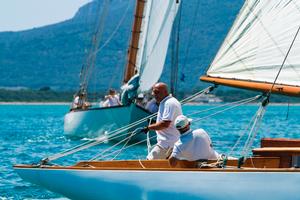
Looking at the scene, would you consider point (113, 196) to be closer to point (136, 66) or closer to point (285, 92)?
→ point (285, 92)

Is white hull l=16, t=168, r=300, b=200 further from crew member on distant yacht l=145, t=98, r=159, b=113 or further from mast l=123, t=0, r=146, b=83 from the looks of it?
mast l=123, t=0, r=146, b=83

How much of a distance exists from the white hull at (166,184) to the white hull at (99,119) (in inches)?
758

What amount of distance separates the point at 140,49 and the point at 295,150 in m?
21.8

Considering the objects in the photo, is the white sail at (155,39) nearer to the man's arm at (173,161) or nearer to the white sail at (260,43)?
the white sail at (260,43)

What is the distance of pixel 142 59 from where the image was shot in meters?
34.7

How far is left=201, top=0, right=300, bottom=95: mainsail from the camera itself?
14250 mm

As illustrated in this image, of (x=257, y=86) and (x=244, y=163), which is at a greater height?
(x=257, y=86)

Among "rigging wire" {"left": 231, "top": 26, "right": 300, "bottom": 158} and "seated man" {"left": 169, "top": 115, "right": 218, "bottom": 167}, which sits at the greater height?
"rigging wire" {"left": 231, "top": 26, "right": 300, "bottom": 158}

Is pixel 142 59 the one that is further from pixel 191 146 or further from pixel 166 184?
pixel 166 184

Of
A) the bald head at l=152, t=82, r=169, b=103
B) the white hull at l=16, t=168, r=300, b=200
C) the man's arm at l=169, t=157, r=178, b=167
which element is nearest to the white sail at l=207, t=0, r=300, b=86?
the bald head at l=152, t=82, r=169, b=103

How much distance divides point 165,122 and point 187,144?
97cm

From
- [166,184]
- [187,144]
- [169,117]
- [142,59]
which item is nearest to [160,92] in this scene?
Result: [169,117]

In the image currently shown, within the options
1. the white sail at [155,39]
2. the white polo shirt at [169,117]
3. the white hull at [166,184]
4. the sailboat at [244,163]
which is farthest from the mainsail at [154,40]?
the sailboat at [244,163]

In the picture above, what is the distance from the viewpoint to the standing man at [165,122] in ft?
49.9
